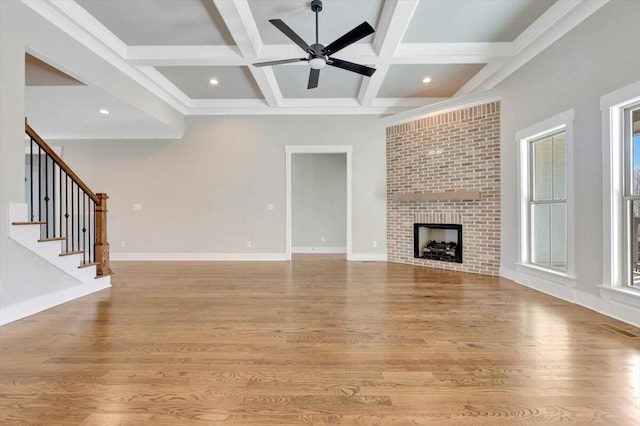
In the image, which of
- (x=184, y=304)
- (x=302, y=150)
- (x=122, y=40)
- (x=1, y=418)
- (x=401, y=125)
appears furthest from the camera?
(x=302, y=150)

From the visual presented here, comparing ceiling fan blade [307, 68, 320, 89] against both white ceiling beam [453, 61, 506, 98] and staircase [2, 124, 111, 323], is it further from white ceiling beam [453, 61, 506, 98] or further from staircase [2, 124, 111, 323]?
staircase [2, 124, 111, 323]

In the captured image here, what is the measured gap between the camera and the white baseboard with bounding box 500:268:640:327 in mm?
2605

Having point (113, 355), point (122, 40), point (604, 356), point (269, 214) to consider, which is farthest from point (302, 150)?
point (604, 356)

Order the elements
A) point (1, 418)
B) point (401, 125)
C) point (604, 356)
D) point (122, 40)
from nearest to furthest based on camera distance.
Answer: point (1, 418), point (604, 356), point (122, 40), point (401, 125)

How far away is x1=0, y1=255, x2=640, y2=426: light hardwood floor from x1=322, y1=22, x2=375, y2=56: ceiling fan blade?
2.75 meters

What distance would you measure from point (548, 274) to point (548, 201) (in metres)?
0.93

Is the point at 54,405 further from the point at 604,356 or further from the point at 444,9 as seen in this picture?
the point at 444,9

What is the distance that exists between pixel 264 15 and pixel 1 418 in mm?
3901

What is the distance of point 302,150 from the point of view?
6.29m

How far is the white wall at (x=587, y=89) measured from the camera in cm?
269

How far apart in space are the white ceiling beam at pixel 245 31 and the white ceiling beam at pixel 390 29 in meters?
1.52

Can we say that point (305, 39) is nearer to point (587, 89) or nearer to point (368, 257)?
point (587, 89)

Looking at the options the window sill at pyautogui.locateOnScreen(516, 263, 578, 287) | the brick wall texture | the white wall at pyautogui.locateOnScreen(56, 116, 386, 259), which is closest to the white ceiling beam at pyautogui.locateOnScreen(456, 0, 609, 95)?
the brick wall texture

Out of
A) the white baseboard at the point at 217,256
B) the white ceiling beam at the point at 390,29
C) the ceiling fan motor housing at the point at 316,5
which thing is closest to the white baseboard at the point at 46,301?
the white baseboard at the point at 217,256
